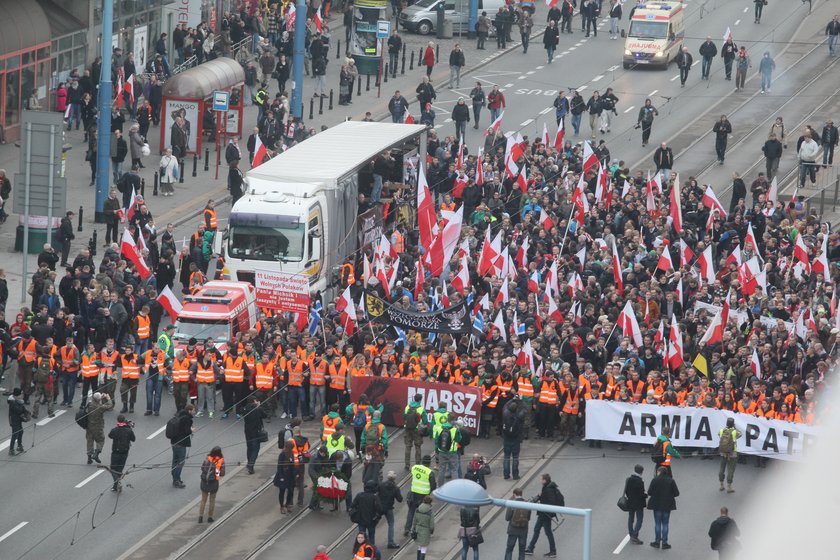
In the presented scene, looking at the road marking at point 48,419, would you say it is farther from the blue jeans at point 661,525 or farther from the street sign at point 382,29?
the street sign at point 382,29

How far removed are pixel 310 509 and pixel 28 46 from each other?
2587 centimetres

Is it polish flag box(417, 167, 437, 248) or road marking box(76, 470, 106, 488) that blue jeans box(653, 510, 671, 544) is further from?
polish flag box(417, 167, 437, 248)

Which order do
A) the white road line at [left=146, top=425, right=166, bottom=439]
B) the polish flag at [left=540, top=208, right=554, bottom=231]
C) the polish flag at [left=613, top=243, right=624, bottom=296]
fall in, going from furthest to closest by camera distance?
the polish flag at [left=540, top=208, right=554, bottom=231] < the polish flag at [left=613, top=243, right=624, bottom=296] < the white road line at [left=146, top=425, right=166, bottom=439]

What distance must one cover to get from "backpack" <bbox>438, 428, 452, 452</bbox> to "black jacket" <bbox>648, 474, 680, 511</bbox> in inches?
144

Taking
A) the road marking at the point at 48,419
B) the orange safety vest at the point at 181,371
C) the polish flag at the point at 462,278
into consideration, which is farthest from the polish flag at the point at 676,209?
the road marking at the point at 48,419

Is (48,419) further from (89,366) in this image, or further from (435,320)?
(435,320)

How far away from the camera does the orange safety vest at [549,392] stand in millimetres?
30359

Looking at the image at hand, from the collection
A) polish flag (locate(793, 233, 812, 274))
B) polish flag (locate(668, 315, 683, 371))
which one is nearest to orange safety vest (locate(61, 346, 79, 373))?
polish flag (locate(668, 315, 683, 371))

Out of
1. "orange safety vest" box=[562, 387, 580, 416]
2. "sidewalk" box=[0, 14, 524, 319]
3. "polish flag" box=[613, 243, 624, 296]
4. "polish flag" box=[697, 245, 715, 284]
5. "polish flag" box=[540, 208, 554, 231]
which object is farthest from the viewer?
"sidewalk" box=[0, 14, 524, 319]

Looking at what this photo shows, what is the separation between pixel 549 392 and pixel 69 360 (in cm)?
862

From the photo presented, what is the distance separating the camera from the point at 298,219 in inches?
1406

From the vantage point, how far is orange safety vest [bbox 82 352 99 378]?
101 ft

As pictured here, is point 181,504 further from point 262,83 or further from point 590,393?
point 262,83

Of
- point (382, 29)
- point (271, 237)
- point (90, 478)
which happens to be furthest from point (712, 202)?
point (382, 29)
